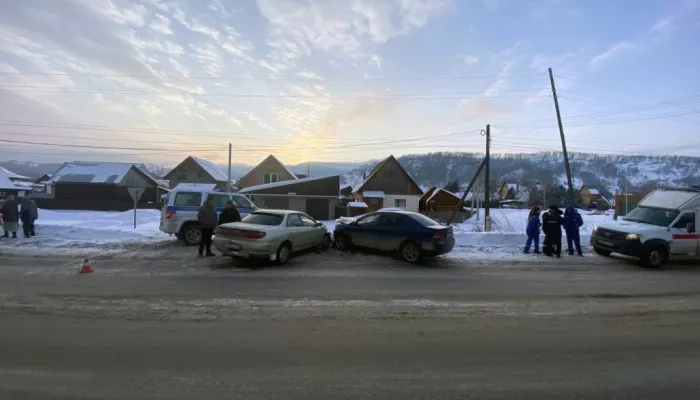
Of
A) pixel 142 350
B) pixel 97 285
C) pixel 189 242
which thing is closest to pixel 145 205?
pixel 189 242

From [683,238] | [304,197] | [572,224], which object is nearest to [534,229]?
[572,224]

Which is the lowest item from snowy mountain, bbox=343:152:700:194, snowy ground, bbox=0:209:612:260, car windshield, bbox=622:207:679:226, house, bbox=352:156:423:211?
snowy ground, bbox=0:209:612:260

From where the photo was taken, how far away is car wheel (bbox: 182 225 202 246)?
14414mm

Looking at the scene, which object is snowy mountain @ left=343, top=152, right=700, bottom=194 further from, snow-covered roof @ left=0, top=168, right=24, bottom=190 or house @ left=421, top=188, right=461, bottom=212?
snow-covered roof @ left=0, top=168, right=24, bottom=190

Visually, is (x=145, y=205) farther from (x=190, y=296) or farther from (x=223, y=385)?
(x=223, y=385)

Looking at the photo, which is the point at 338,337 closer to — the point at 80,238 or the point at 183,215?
the point at 183,215

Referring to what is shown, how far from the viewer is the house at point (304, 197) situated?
1590 inches

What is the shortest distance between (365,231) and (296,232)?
2370 millimetres

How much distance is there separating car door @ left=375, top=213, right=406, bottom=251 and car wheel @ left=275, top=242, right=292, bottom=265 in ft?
9.43

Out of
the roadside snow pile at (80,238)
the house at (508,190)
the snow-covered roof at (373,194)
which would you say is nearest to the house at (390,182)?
the snow-covered roof at (373,194)

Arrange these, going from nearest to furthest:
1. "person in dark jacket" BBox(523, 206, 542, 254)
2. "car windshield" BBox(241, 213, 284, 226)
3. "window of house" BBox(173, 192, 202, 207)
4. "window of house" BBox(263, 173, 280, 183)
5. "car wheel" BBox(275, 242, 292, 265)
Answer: "car wheel" BBox(275, 242, 292, 265) < "car windshield" BBox(241, 213, 284, 226) < "window of house" BBox(173, 192, 202, 207) < "person in dark jacket" BBox(523, 206, 542, 254) < "window of house" BBox(263, 173, 280, 183)

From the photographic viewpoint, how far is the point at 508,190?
401 feet

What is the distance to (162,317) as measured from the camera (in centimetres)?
611

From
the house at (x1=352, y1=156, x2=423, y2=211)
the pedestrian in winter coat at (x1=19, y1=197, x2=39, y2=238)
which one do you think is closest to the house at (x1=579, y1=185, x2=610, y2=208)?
the house at (x1=352, y1=156, x2=423, y2=211)
